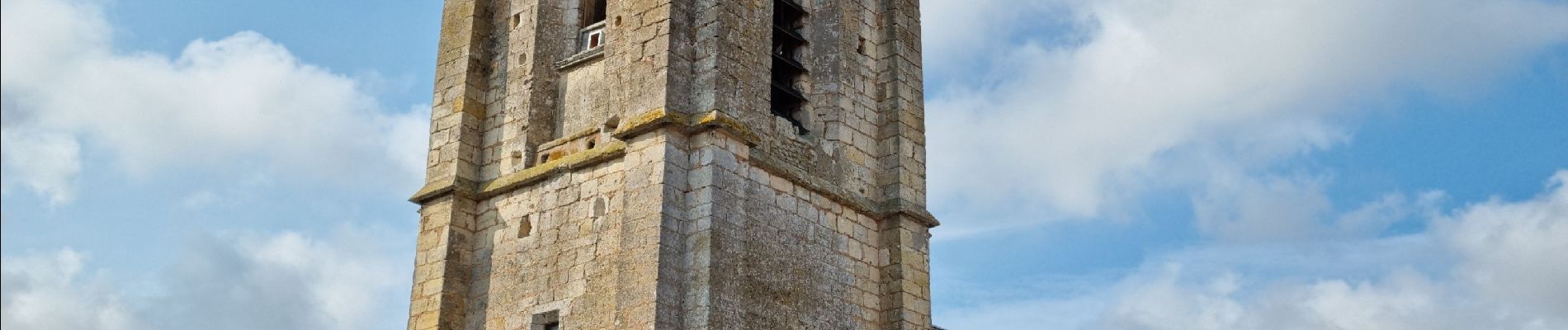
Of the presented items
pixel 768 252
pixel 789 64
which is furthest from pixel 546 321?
pixel 789 64

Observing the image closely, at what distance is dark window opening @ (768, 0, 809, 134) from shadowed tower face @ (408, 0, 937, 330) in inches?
1.0

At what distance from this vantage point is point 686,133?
17.1 meters

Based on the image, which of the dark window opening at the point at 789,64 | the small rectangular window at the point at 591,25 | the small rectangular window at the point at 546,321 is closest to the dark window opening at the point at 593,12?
the small rectangular window at the point at 591,25

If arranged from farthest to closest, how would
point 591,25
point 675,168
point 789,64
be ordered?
point 591,25
point 789,64
point 675,168

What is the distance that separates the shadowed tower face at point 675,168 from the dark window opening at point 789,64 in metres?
0.02

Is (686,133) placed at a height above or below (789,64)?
below

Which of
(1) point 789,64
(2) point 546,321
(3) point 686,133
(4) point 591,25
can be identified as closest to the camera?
(3) point 686,133

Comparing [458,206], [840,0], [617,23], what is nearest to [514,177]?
[458,206]

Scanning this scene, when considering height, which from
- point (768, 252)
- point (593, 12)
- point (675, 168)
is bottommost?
point (768, 252)

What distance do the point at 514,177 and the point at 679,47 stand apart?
7.34 ft

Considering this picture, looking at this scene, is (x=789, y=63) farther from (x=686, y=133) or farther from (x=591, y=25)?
(x=686, y=133)

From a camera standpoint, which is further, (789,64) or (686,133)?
(789,64)

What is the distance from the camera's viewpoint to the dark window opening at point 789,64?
18.9 meters

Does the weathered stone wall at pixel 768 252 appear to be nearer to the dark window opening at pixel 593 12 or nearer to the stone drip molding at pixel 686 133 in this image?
the stone drip molding at pixel 686 133
